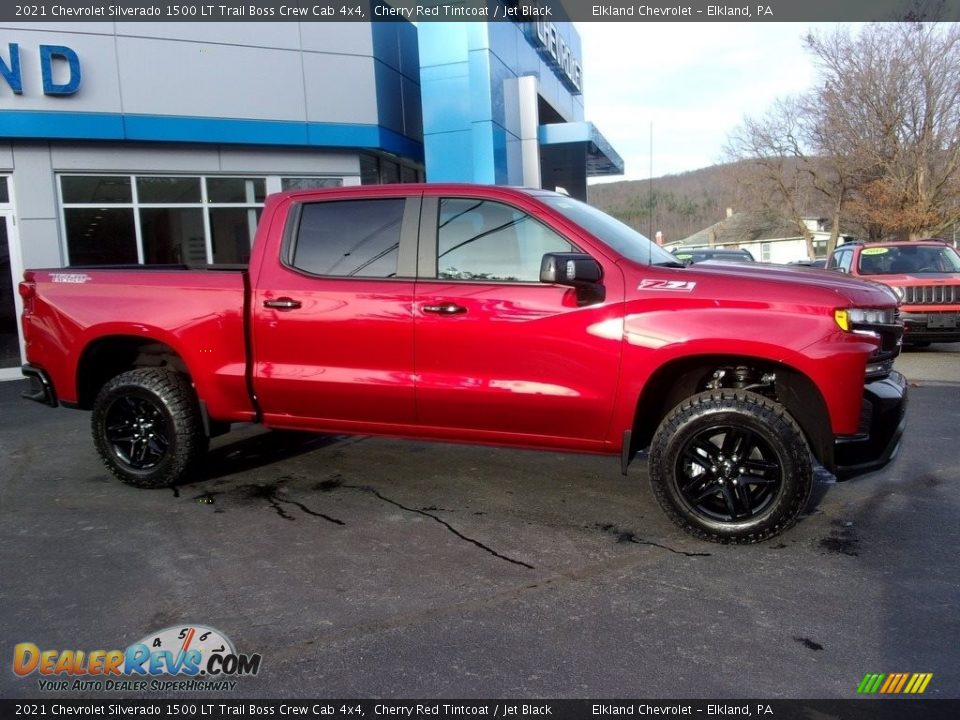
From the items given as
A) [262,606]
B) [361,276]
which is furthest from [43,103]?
[262,606]

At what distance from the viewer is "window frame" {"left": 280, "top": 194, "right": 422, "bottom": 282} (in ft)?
14.7

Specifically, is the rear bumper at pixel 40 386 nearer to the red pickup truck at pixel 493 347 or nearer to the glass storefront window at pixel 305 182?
the red pickup truck at pixel 493 347

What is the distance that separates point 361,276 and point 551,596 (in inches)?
87.6

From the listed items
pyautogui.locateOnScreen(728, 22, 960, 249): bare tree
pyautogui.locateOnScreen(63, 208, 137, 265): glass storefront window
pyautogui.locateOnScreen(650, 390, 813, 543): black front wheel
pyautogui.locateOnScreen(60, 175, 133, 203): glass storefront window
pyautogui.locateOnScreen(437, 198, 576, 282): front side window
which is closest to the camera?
pyautogui.locateOnScreen(650, 390, 813, 543): black front wheel

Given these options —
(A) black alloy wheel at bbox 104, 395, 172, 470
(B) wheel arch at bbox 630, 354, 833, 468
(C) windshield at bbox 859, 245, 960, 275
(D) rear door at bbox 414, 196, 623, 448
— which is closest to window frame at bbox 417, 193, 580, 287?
(D) rear door at bbox 414, 196, 623, 448

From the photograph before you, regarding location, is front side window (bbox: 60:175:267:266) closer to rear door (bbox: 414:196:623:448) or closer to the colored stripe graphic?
rear door (bbox: 414:196:623:448)

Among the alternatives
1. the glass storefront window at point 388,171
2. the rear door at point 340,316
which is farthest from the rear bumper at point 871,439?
the glass storefront window at point 388,171

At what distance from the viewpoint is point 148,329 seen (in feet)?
16.1

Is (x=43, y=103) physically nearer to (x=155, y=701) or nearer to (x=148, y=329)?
(x=148, y=329)

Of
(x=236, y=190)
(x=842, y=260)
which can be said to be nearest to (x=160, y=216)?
(x=236, y=190)

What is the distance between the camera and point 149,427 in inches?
200

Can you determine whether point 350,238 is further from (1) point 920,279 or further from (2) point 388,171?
(2) point 388,171

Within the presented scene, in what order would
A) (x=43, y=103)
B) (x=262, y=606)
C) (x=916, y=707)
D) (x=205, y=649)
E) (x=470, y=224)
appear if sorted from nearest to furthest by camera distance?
(x=916, y=707) → (x=205, y=649) → (x=262, y=606) → (x=470, y=224) → (x=43, y=103)

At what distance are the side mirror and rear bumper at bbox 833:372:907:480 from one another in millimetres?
1498
